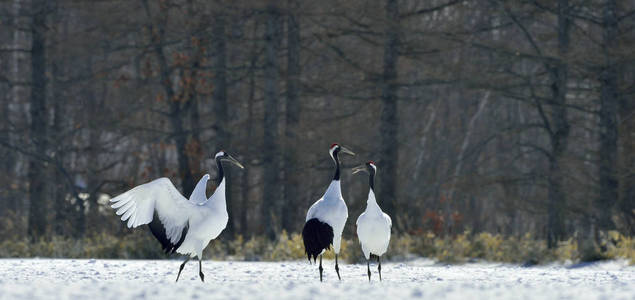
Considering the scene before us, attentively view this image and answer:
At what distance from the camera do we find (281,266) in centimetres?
1638

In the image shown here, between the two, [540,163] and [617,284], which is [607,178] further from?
[540,163]

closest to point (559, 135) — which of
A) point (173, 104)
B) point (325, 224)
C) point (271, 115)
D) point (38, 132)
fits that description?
point (271, 115)

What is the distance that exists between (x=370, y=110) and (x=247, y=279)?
15100 millimetres

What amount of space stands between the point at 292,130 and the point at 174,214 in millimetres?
11885

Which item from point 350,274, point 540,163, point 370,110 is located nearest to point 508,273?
point 350,274

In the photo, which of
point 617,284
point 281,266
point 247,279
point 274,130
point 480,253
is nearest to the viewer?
point 617,284

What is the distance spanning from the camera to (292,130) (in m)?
24.2

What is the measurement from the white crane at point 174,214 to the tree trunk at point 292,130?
11.0 meters

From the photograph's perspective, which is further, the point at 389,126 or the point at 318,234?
the point at 389,126

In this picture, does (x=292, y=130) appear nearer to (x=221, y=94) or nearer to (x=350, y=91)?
(x=350, y=91)

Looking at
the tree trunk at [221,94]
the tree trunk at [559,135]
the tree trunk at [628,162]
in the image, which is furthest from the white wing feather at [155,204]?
the tree trunk at [221,94]

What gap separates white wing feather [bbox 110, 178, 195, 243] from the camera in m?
12.0

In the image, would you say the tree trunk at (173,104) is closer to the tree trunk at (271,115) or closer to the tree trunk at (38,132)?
the tree trunk at (271,115)

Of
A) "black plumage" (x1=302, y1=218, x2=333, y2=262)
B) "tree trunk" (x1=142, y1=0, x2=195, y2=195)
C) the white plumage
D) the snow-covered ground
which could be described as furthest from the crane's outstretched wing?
"tree trunk" (x1=142, y1=0, x2=195, y2=195)
